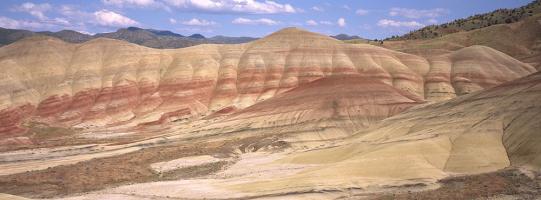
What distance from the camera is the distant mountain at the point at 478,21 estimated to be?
17512 cm

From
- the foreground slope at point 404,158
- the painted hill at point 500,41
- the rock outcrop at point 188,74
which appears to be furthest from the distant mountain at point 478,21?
the foreground slope at point 404,158

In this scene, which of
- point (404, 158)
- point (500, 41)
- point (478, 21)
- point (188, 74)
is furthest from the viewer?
point (478, 21)

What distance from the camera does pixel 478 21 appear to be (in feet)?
601

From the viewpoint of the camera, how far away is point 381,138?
205 ft

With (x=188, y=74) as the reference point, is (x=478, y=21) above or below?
above

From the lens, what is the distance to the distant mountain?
175125 millimetres

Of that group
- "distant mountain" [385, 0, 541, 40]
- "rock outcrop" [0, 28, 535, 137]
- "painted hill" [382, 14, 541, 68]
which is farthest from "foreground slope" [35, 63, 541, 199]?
"distant mountain" [385, 0, 541, 40]

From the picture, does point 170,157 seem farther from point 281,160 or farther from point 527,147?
point 527,147

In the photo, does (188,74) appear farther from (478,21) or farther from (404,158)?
(478,21)

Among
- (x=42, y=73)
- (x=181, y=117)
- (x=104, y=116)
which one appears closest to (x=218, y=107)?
(x=181, y=117)

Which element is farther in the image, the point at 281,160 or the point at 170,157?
the point at 170,157

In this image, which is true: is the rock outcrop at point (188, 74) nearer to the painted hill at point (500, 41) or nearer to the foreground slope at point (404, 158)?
the painted hill at point (500, 41)

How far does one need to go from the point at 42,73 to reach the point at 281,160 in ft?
225

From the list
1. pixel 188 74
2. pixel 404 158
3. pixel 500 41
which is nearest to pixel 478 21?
pixel 500 41
